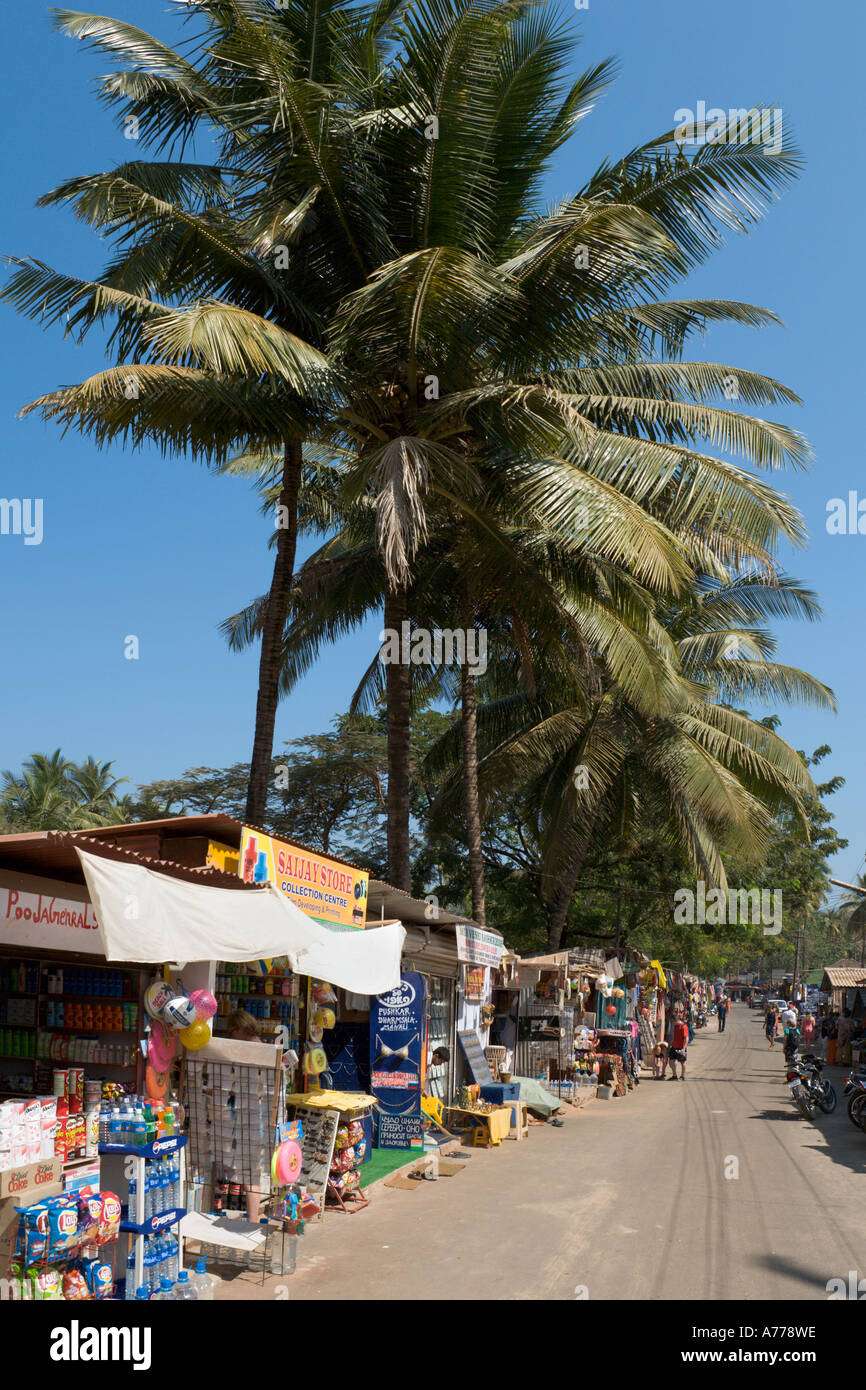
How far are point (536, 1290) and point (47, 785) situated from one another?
56.3 meters

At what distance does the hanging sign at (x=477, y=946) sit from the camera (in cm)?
1591

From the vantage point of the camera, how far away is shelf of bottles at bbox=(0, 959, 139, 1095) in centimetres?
871

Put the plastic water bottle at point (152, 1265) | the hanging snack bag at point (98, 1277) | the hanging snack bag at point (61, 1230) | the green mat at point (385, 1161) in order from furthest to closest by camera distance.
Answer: the green mat at point (385, 1161) < the plastic water bottle at point (152, 1265) < the hanging snack bag at point (98, 1277) < the hanging snack bag at point (61, 1230)

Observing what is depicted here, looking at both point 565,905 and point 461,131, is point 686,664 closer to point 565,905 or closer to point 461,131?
point 565,905

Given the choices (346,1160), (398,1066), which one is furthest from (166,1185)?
(398,1066)

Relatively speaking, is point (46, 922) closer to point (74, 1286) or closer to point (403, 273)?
point (74, 1286)

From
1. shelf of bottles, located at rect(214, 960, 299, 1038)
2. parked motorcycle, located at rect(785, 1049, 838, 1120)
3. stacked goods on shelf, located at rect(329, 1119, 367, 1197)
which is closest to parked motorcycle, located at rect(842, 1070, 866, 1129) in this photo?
parked motorcycle, located at rect(785, 1049, 838, 1120)

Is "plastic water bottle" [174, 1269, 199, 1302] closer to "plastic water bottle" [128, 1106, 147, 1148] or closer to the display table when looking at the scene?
"plastic water bottle" [128, 1106, 147, 1148]

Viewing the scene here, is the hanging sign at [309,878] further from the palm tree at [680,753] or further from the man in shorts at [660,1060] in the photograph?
the man in shorts at [660,1060]

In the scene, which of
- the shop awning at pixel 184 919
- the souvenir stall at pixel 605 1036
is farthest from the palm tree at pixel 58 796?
the shop awning at pixel 184 919

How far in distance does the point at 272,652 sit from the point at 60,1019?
580cm

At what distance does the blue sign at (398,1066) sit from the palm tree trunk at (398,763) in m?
2.47

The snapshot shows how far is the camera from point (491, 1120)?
15.2 m
